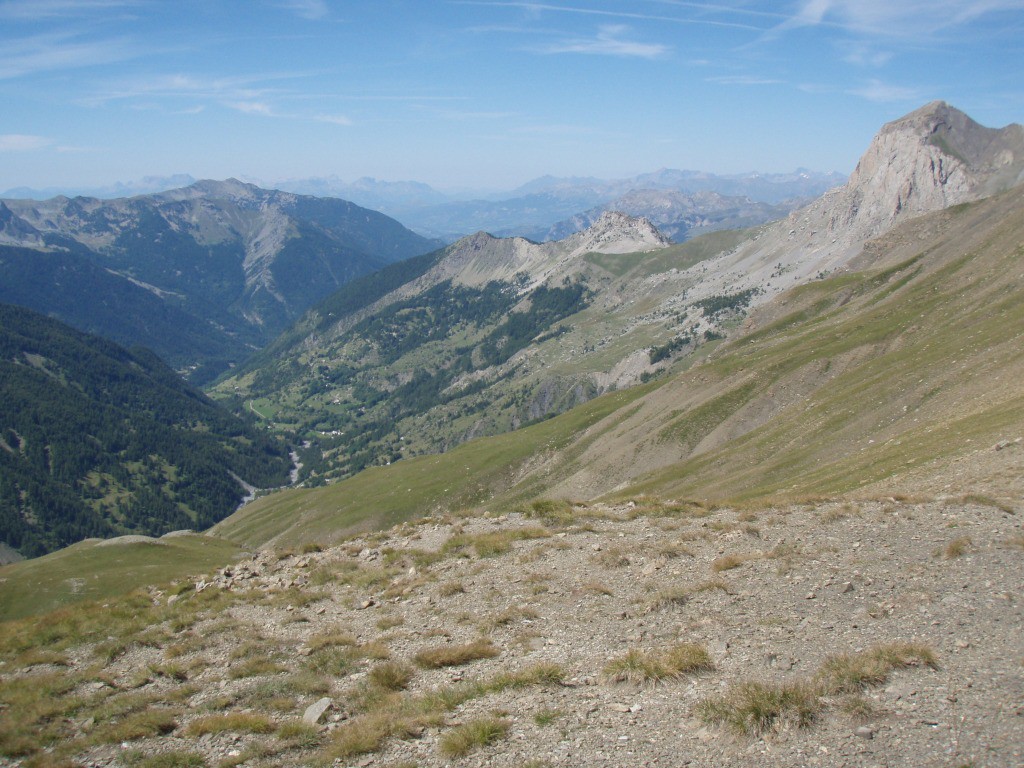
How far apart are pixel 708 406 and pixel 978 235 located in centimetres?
7430

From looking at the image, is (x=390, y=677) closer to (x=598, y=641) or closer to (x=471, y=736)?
(x=471, y=736)

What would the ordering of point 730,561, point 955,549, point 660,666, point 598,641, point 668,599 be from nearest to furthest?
point 660,666 < point 598,641 < point 668,599 < point 955,549 < point 730,561

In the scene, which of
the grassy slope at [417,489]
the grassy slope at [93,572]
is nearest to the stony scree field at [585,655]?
the grassy slope at [93,572]

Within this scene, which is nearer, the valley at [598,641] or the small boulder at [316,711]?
the valley at [598,641]

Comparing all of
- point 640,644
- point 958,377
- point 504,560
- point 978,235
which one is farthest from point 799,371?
point 640,644

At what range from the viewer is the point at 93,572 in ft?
236

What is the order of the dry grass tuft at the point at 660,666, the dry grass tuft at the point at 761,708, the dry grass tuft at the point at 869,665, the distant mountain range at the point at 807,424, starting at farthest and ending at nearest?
1. the distant mountain range at the point at 807,424
2. the dry grass tuft at the point at 660,666
3. the dry grass tuft at the point at 869,665
4. the dry grass tuft at the point at 761,708

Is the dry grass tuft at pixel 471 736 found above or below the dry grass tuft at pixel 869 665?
below

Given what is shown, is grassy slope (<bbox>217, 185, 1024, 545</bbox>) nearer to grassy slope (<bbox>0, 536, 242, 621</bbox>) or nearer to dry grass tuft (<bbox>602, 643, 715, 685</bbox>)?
dry grass tuft (<bbox>602, 643, 715, 685</bbox>)

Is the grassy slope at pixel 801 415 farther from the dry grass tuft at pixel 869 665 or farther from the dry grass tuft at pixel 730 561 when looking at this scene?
the dry grass tuft at pixel 869 665

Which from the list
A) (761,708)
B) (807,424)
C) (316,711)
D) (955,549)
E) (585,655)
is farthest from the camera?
(807,424)

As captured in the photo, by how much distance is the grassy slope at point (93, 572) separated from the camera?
6331 centimetres

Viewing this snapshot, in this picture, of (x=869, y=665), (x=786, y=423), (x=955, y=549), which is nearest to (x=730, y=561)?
(x=955, y=549)

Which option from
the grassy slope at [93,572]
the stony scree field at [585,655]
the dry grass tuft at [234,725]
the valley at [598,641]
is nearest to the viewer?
the stony scree field at [585,655]
